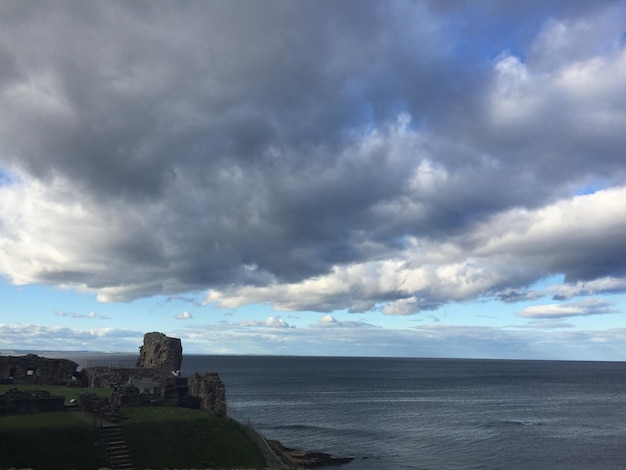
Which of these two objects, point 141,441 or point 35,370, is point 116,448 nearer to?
point 141,441

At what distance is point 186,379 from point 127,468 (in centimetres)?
1306

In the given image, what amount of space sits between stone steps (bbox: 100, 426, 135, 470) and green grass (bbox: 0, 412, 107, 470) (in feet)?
1.68

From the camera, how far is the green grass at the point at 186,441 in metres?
36.5

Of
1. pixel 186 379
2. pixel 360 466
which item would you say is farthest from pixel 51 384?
pixel 360 466

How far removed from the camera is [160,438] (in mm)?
37969

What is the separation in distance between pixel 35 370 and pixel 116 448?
79.7 ft

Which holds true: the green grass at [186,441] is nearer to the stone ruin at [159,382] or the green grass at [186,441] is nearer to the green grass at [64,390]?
the stone ruin at [159,382]

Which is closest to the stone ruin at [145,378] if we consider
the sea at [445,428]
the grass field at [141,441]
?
the grass field at [141,441]

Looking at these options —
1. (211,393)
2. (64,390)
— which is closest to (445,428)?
(211,393)

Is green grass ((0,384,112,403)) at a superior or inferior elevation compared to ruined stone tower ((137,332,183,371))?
inferior

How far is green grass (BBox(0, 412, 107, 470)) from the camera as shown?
109 ft

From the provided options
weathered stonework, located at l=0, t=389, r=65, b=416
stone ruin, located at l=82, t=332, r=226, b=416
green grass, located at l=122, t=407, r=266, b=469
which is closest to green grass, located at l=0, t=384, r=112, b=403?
stone ruin, located at l=82, t=332, r=226, b=416

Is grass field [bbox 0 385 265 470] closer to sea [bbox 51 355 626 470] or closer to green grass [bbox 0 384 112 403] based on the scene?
green grass [bbox 0 384 112 403]

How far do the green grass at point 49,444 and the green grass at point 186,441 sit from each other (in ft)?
8.73
